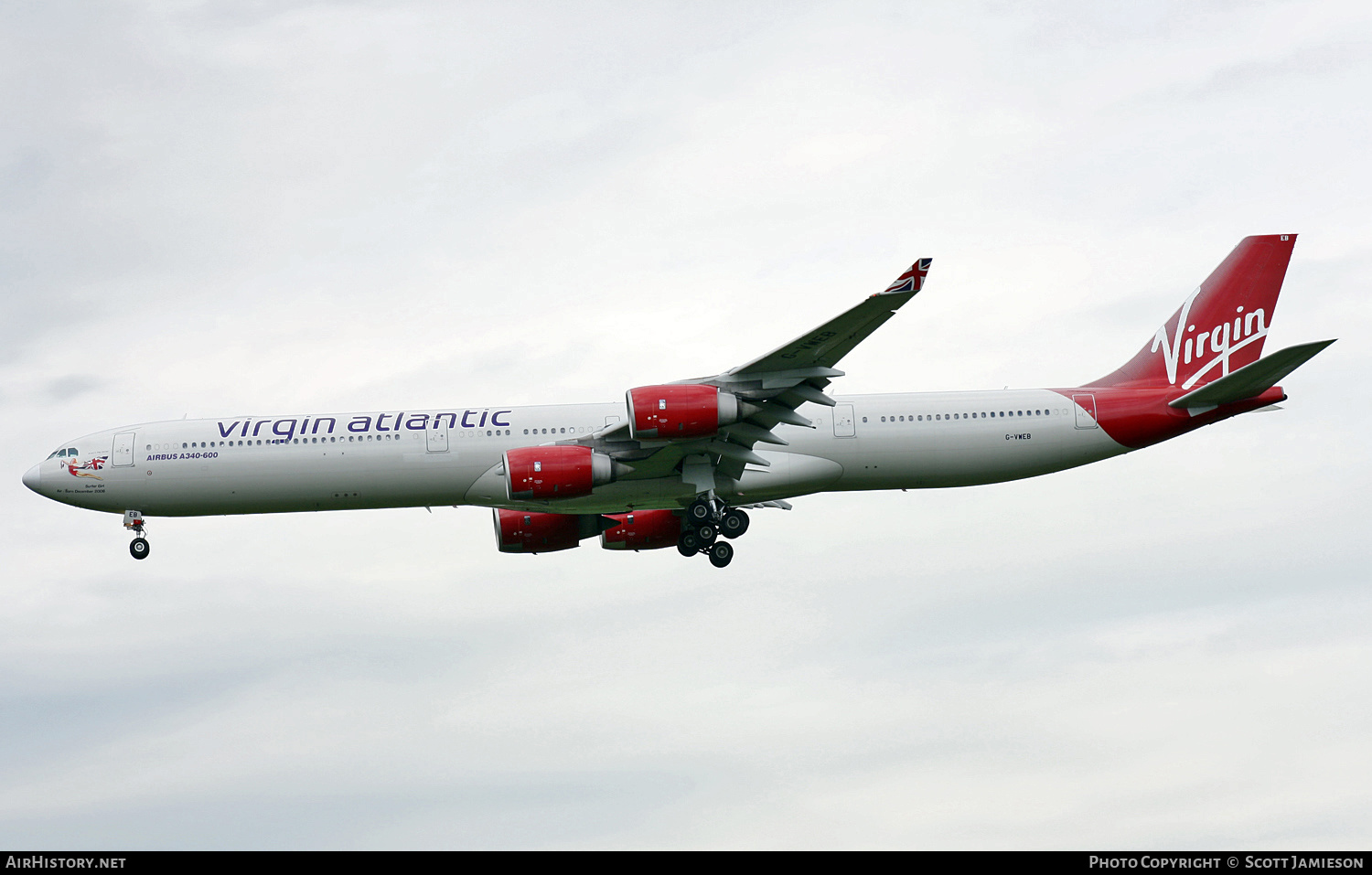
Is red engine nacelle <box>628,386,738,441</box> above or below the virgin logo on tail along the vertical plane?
below

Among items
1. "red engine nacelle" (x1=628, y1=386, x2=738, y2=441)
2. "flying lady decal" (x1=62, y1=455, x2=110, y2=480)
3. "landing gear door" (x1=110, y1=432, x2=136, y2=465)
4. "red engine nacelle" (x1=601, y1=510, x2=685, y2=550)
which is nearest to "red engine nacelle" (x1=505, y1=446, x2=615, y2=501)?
"red engine nacelle" (x1=628, y1=386, x2=738, y2=441)

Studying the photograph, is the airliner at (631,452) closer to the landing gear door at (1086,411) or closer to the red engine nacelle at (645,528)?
the landing gear door at (1086,411)

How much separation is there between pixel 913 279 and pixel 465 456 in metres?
12.2

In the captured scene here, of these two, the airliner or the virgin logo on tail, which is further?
the virgin logo on tail

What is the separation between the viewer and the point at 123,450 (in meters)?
32.5

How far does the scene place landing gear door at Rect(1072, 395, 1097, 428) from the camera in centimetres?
3334

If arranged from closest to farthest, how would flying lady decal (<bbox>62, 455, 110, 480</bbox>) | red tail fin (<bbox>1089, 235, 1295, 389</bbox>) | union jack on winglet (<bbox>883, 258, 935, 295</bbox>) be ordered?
union jack on winglet (<bbox>883, 258, 935, 295</bbox>) → flying lady decal (<bbox>62, 455, 110, 480</bbox>) → red tail fin (<bbox>1089, 235, 1295, 389</bbox>)

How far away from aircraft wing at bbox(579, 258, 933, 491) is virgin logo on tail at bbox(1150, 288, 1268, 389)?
35.8ft

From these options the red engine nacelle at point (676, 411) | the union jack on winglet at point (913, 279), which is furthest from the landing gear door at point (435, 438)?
the union jack on winglet at point (913, 279)

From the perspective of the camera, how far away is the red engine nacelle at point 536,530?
3581cm

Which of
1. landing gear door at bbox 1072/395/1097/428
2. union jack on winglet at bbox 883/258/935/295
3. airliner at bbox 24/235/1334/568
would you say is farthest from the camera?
landing gear door at bbox 1072/395/1097/428

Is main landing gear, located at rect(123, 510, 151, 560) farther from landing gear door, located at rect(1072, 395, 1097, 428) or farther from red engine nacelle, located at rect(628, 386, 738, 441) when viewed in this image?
landing gear door, located at rect(1072, 395, 1097, 428)

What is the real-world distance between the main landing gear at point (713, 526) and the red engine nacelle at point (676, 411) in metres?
3.89

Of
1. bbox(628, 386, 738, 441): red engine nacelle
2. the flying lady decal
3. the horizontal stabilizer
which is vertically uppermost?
the flying lady decal
